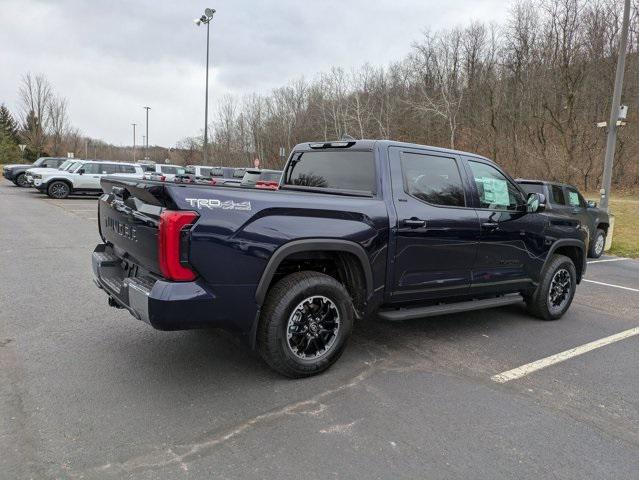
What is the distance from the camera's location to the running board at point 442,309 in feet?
14.2

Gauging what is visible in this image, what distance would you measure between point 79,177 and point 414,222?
21569 mm

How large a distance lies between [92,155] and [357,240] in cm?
10123

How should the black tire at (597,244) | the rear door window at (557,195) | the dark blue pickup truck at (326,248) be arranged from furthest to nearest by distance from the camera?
the black tire at (597,244) → the rear door window at (557,195) → the dark blue pickup truck at (326,248)

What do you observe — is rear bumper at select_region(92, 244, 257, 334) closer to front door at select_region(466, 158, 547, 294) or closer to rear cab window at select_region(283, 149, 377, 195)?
rear cab window at select_region(283, 149, 377, 195)

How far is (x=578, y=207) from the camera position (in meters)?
10.5

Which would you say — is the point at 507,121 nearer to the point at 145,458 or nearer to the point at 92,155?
the point at 145,458

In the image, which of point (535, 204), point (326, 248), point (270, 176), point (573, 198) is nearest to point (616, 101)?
point (573, 198)

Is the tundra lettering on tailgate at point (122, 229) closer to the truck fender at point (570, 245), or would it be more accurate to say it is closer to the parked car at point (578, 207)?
the truck fender at point (570, 245)

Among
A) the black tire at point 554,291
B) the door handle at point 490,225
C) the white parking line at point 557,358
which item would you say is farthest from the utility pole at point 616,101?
the door handle at point 490,225

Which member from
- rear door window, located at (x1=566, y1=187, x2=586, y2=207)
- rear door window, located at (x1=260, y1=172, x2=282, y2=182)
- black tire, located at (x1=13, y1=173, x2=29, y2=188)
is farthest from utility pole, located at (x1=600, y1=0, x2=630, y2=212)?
black tire, located at (x1=13, y1=173, x2=29, y2=188)

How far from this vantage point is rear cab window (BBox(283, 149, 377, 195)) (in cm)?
439

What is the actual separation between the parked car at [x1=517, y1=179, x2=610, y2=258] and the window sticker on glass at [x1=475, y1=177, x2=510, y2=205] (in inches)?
163

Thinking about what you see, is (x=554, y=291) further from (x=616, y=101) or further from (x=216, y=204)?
(x=616, y=101)

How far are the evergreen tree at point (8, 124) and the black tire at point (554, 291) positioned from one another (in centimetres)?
7092
